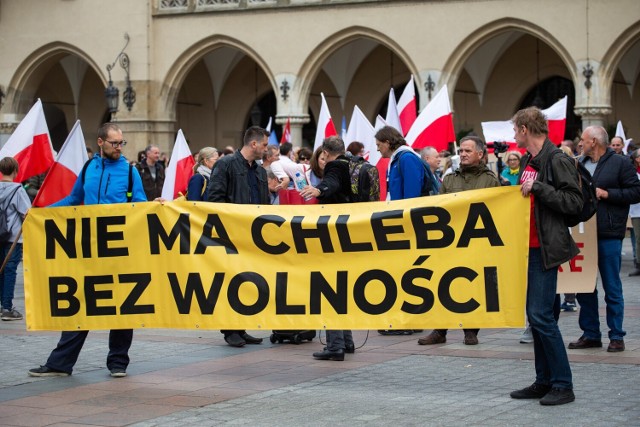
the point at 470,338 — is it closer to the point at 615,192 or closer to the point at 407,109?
the point at 615,192

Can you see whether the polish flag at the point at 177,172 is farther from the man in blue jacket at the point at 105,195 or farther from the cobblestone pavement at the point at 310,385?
the man in blue jacket at the point at 105,195

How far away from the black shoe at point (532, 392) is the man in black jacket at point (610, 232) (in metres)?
2.09

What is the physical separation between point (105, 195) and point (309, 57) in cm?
1935

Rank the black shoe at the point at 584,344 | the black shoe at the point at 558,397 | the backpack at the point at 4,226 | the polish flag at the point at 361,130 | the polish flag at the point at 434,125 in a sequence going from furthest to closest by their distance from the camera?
the polish flag at the point at 361,130 < the polish flag at the point at 434,125 < the backpack at the point at 4,226 < the black shoe at the point at 584,344 < the black shoe at the point at 558,397

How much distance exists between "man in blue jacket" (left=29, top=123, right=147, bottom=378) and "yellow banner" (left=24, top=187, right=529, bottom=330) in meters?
0.24

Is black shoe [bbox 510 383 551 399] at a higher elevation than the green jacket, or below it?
below

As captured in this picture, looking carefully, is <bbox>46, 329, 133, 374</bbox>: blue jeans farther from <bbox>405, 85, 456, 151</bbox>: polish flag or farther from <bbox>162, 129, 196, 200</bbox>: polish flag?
<bbox>405, 85, 456, 151</bbox>: polish flag

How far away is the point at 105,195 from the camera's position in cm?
904

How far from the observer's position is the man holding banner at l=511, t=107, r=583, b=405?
748cm

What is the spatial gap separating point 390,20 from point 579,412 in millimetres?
20496

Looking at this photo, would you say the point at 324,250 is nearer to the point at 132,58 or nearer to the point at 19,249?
the point at 19,249

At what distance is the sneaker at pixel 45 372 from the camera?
8938 mm

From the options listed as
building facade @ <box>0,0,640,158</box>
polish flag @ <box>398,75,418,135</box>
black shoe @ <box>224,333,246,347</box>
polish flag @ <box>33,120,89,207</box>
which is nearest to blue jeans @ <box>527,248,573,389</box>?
black shoe @ <box>224,333,246,347</box>

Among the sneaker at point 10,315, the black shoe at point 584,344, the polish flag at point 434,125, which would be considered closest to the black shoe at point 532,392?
the black shoe at point 584,344
